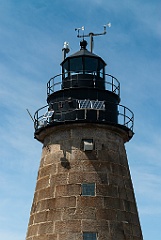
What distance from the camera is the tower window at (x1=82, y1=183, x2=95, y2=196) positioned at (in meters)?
17.8

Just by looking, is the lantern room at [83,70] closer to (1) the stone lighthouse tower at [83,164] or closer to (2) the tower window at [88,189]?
(1) the stone lighthouse tower at [83,164]

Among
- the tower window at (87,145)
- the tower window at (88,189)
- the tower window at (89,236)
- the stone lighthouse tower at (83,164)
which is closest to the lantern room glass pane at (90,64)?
the stone lighthouse tower at (83,164)

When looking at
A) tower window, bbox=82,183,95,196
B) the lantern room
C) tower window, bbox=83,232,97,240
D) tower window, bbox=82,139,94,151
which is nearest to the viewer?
tower window, bbox=83,232,97,240

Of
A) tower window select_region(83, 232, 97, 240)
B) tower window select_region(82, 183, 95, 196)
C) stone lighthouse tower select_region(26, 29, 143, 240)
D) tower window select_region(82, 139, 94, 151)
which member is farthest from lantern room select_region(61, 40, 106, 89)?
tower window select_region(83, 232, 97, 240)

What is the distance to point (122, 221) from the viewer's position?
17.8 m

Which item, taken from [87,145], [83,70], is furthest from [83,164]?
[83,70]

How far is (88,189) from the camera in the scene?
1783cm

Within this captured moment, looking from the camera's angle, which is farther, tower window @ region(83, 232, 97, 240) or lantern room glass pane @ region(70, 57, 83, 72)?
lantern room glass pane @ region(70, 57, 83, 72)

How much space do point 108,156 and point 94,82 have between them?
3.43 m

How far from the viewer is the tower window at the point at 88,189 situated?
17.8m

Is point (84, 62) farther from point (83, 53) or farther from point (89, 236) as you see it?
point (89, 236)

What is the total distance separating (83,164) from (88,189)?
3.49 feet

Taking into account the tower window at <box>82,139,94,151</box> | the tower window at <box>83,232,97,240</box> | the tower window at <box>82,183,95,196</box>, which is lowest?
the tower window at <box>83,232,97,240</box>

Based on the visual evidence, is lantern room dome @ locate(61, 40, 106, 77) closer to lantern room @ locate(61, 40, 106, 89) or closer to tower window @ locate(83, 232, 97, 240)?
lantern room @ locate(61, 40, 106, 89)
